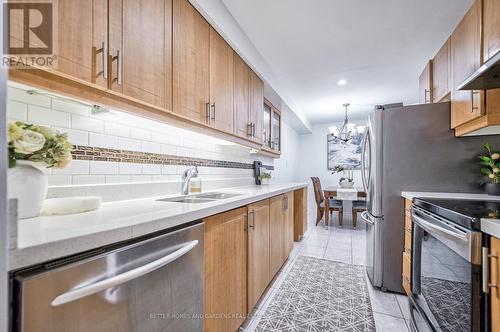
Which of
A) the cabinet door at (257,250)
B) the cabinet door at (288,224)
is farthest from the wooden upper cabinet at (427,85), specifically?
the cabinet door at (257,250)

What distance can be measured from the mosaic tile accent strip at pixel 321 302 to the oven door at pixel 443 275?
42 cm

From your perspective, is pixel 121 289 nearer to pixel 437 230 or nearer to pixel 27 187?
pixel 27 187

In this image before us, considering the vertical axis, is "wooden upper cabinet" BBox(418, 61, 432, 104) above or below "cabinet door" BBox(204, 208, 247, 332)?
above

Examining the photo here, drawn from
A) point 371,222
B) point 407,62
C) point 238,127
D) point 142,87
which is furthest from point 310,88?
point 142,87

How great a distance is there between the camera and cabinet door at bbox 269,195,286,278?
6.65ft

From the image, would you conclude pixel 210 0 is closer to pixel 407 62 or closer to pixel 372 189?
pixel 372 189

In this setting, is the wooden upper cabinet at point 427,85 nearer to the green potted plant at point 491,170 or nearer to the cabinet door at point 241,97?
the green potted plant at point 491,170

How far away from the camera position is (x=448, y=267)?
112cm

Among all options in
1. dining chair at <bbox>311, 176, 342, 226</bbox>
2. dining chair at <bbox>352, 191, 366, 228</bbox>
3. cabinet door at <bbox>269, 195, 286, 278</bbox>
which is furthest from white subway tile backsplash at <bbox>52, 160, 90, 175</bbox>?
dining chair at <bbox>352, 191, 366, 228</bbox>

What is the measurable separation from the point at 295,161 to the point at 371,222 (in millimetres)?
4017

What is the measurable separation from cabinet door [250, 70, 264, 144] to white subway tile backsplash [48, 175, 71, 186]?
1780mm

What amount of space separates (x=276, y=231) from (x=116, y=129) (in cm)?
161

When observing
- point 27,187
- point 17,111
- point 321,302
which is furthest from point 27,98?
point 321,302

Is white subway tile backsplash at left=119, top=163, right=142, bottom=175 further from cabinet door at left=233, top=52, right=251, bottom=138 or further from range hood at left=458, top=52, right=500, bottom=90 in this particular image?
range hood at left=458, top=52, right=500, bottom=90
